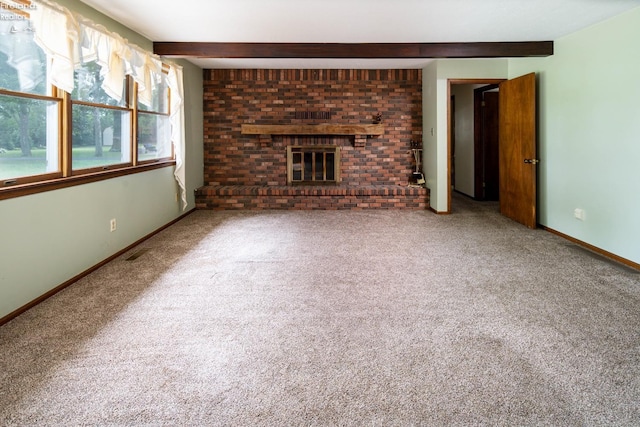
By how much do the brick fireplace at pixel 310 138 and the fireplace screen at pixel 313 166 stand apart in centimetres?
2

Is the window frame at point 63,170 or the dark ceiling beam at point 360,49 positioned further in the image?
the dark ceiling beam at point 360,49

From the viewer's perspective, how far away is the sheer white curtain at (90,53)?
2.86 m

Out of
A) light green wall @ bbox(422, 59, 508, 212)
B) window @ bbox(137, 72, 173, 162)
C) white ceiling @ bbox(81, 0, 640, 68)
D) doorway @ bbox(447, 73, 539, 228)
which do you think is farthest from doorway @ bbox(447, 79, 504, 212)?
window @ bbox(137, 72, 173, 162)

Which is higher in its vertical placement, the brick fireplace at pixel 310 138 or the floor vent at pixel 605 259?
the brick fireplace at pixel 310 138

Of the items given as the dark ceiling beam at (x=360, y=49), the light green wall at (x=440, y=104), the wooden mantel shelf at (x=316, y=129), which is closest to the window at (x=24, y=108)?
the dark ceiling beam at (x=360, y=49)

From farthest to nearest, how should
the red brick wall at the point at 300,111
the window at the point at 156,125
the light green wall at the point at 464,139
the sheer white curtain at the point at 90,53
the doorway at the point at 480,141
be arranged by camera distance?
the light green wall at the point at 464,139
the doorway at the point at 480,141
the red brick wall at the point at 300,111
the window at the point at 156,125
the sheer white curtain at the point at 90,53

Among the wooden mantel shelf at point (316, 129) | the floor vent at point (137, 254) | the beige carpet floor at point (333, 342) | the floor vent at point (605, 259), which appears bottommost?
the beige carpet floor at point (333, 342)

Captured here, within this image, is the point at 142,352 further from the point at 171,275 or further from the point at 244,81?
the point at 244,81

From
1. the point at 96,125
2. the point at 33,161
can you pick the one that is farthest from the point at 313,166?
the point at 33,161

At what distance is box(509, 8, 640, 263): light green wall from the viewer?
12.5ft

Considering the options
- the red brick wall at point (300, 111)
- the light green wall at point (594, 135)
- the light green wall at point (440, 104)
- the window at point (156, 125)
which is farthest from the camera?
the red brick wall at point (300, 111)

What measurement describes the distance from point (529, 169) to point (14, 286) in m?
5.23

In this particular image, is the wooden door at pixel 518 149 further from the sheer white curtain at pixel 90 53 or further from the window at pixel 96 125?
the window at pixel 96 125

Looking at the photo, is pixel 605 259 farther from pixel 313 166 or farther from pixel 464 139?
pixel 464 139
